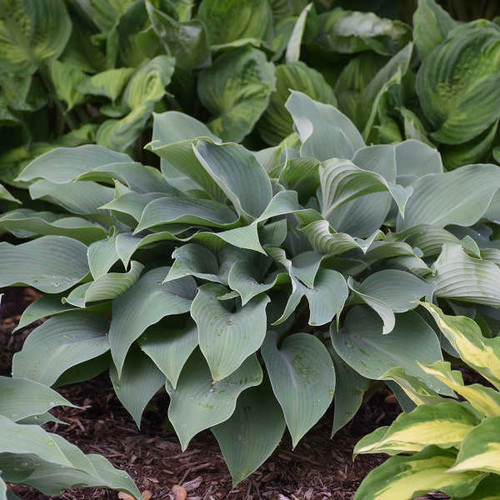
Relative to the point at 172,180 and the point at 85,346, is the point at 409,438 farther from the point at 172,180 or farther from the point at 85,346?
the point at 172,180

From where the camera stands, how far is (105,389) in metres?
2.48

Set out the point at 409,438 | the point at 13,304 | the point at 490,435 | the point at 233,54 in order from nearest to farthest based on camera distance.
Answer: the point at 490,435
the point at 409,438
the point at 13,304
the point at 233,54

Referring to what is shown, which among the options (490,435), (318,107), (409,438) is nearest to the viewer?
(490,435)

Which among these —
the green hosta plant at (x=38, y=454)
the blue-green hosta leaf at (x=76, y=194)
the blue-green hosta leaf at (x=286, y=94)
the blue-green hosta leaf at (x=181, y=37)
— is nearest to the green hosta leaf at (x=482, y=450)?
the green hosta plant at (x=38, y=454)

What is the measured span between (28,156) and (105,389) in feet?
4.07

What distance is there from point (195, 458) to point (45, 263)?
0.73 m

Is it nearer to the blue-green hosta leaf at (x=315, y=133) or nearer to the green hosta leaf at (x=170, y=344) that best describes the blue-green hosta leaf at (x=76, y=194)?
the green hosta leaf at (x=170, y=344)

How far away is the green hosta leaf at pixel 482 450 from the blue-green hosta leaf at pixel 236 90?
6.46ft

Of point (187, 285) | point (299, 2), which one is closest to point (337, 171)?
point (187, 285)

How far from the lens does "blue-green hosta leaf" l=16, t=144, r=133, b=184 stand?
94.0 inches

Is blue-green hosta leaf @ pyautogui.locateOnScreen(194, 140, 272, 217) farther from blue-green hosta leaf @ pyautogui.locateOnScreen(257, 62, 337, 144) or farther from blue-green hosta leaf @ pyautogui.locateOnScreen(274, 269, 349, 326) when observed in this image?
blue-green hosta leaf @ pyautogui.locateOnScreen(257, 62, 337, 144)

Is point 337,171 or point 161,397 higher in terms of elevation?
point 337,171

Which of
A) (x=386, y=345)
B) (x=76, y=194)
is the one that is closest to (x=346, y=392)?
(x=386, y=345)

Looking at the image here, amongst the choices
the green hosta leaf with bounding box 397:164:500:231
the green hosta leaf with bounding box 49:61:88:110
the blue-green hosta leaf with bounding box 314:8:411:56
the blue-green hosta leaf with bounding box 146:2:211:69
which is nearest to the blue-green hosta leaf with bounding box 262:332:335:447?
the green hosta leaf with bounding box 397:164:500:231
